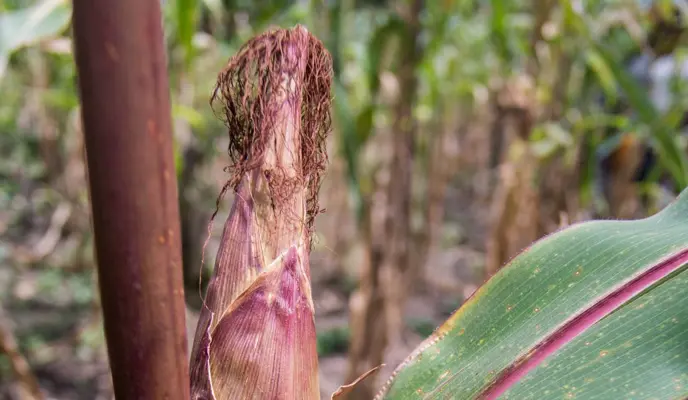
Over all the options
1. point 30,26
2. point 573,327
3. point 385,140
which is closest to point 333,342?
point 385,140

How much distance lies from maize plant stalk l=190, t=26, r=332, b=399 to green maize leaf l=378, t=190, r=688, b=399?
12cm

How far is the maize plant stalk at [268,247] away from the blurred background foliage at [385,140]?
0.15 meters

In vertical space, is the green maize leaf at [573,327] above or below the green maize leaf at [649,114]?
below

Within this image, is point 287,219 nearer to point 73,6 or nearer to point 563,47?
point 73,6

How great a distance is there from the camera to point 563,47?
4.51ft

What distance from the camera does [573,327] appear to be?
359 millimetres

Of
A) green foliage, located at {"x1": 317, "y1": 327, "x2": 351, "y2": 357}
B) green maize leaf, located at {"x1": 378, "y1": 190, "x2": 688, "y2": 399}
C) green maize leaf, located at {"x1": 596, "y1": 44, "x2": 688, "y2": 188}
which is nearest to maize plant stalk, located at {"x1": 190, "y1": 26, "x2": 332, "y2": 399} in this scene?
green maize leaf, located at {"x1": 378, "y1": 190, "x2": 688, "y2": 399}

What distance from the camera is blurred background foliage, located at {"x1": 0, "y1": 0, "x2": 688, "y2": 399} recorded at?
1173 millimetres

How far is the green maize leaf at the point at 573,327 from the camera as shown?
1.11ft

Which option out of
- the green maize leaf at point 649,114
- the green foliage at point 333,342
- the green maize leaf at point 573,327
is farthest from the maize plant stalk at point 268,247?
the green foliage at point 333,342

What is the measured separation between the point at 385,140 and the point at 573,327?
223cm

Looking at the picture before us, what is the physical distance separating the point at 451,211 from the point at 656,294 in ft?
13.1

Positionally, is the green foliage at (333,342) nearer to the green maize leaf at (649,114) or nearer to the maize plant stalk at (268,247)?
the green maize leaf at (649,114)

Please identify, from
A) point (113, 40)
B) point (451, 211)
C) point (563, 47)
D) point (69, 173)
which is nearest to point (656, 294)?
point (113, 40)
